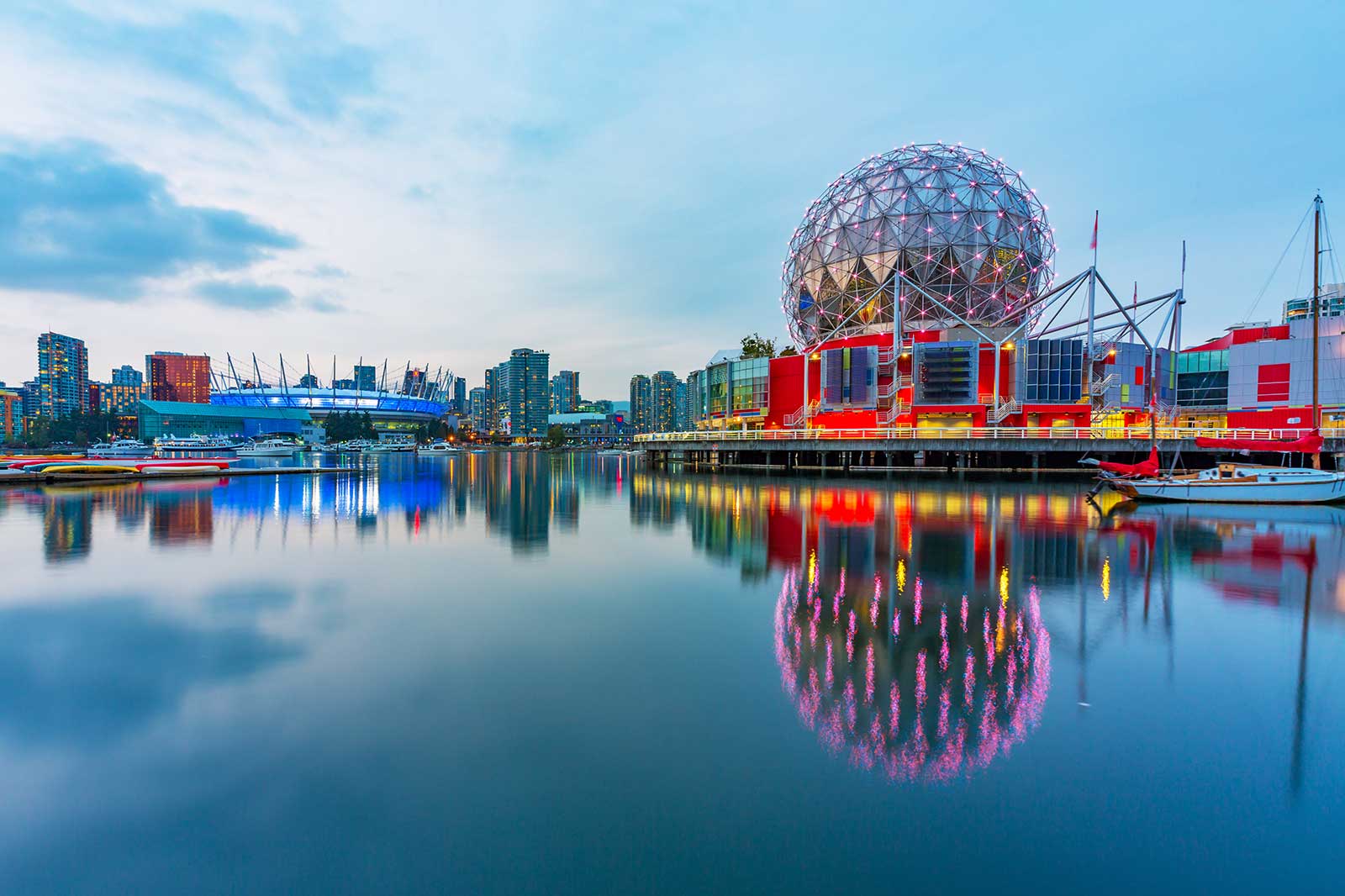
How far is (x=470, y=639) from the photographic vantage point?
834 cm

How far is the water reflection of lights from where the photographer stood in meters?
5.42

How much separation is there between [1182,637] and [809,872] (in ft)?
24.5

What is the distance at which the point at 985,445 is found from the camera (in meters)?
36.9

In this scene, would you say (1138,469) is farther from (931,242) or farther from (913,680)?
(931,242)

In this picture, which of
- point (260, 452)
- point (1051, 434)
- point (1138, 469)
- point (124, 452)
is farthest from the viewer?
point (260, 452)

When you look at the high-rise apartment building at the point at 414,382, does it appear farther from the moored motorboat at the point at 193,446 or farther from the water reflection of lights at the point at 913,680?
the water reflection of lights at the point at 913,680

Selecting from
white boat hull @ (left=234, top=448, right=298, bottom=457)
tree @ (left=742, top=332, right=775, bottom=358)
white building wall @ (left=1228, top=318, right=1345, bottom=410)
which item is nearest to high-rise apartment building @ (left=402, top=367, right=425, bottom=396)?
white boat hull @ (left=234, top=448, right=298, bottom=457)

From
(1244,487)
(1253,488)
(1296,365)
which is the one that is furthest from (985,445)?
(1296,365)

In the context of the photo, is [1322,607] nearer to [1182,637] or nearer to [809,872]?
[1182,637]

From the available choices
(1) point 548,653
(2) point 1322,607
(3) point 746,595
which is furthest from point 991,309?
Result: (1) point 548,653

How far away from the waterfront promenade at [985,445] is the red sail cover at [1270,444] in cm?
Answer: 40

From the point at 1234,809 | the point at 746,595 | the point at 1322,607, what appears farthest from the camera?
the point at 746,595

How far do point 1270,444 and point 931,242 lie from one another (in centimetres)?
2676

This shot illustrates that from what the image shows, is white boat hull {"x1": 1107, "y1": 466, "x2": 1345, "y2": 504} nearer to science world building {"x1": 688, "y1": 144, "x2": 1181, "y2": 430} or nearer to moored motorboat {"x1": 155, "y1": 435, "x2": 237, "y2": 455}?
science world building {"x1": 688, "y1": 144, "x2": 1181, "y2": 430}
